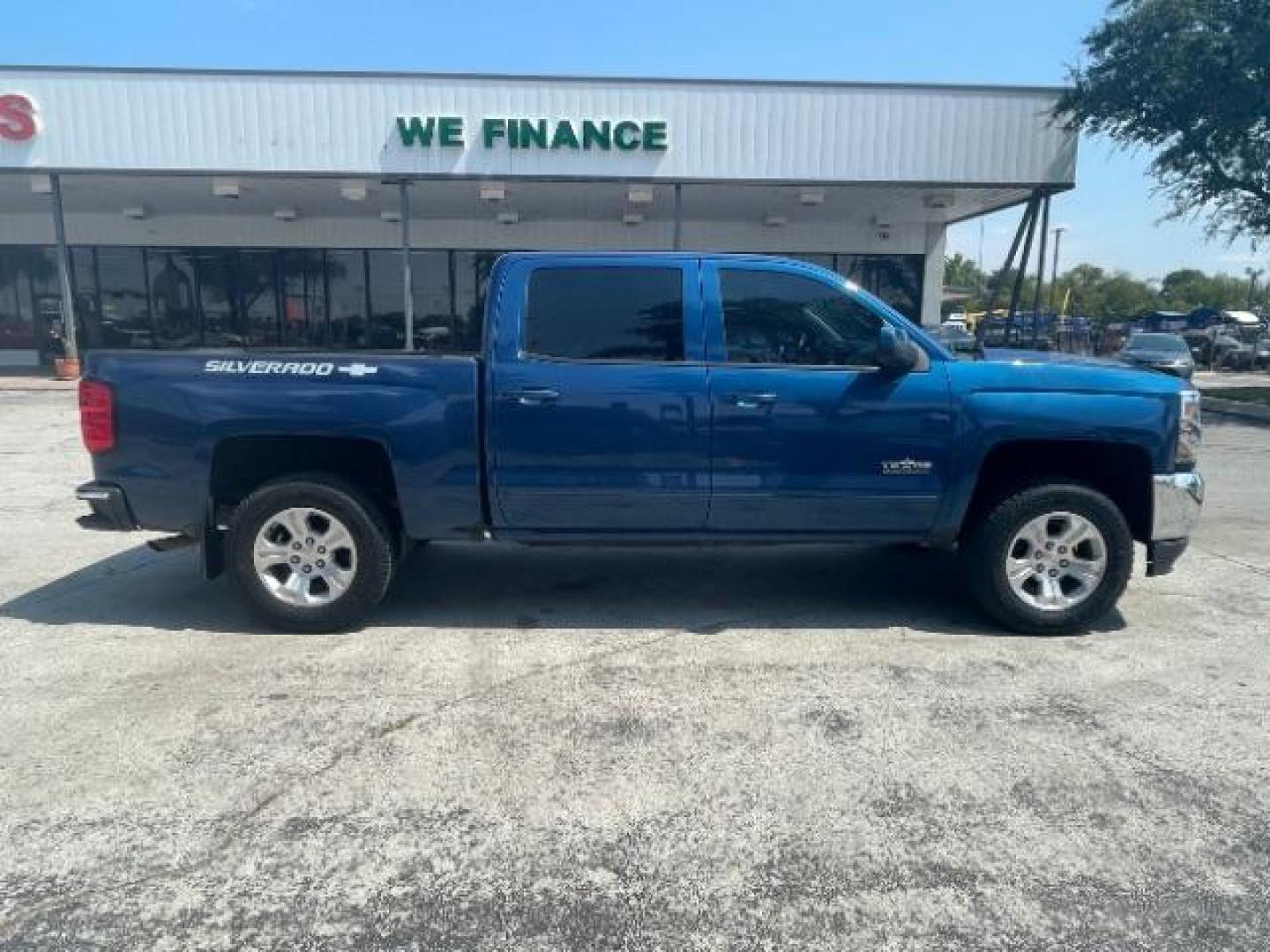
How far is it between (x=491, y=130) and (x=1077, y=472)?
45.7ft

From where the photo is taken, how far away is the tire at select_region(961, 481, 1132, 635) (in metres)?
4.68

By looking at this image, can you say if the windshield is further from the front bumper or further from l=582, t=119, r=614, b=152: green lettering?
the front bumper

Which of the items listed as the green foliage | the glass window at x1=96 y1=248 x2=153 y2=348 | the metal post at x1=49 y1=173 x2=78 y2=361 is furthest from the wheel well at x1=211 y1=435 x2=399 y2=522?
the green foliage

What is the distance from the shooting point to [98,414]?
15.1 ft

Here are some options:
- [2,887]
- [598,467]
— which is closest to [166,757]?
[2,887]

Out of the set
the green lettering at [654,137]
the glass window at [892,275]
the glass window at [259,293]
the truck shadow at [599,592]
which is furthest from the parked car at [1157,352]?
the glass window at [259,293]

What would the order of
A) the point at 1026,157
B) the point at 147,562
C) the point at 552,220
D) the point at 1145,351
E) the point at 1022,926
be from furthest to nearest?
the point at 552,220 < the point at 1145,351 < the point at 1026,157 < the point at 147,562 < the point at 1022,926

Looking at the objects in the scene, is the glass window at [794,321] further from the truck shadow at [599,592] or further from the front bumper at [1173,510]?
the front bumper at [1173,510]

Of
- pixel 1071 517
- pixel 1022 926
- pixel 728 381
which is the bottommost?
pixel 1022 926

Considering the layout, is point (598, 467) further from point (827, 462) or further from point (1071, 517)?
point (1071, 517)

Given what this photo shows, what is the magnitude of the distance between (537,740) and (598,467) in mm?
1575

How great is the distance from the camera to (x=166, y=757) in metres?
3.38

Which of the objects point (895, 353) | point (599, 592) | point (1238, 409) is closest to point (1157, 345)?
point (1238, 409)

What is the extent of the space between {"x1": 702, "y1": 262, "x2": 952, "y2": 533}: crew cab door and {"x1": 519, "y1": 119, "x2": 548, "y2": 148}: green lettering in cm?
1280
